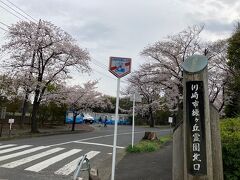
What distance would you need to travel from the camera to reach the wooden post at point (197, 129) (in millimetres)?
5801

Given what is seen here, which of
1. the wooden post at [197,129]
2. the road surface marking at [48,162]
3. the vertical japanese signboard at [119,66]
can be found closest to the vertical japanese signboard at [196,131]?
the wooden post at [197,129]

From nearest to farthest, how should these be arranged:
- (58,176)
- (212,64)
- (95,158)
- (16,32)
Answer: (58,176)
(95,158)
(16,32)
(212,64)

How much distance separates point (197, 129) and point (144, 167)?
161 inches

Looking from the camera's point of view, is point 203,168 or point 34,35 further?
point 34,35

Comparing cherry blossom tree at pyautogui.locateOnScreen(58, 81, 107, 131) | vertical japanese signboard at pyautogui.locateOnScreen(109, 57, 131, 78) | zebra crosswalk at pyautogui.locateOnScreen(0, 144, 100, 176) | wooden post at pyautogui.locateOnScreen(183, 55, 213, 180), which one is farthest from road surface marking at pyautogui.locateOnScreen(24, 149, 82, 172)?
cherry blossom tree at pyautogui.locateOnScreen(58, 81, 107, 131)

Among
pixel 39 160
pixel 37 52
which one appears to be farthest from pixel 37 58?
pixel 39 160

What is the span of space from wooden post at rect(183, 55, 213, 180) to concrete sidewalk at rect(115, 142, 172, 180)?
2.27 meters

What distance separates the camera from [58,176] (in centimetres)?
874

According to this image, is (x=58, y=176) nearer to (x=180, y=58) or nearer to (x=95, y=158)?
(x=95, y=158)

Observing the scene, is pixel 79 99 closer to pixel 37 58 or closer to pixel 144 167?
pixel 37 58

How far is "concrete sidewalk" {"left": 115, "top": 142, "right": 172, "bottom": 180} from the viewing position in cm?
823

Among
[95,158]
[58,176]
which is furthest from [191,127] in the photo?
[95,158]

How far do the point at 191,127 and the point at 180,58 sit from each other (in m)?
21.1

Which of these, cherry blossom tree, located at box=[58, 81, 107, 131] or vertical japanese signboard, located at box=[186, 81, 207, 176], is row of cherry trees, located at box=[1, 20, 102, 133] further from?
vertical japanese signboard, located at box=[186, 81, 207, 176]
